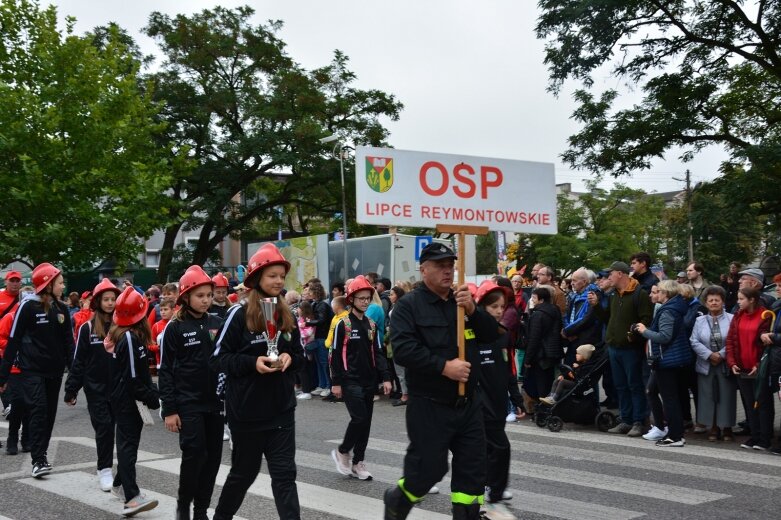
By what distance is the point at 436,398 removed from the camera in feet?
16.8

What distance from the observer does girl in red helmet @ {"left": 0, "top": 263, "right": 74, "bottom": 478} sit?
27.9 feet

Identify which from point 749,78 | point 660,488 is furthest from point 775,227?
point 660,488

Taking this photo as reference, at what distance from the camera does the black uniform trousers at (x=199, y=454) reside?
5.79 metres

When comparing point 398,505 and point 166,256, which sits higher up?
point 166,256

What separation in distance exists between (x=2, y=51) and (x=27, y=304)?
69.8 feet

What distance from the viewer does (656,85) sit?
20484 mm

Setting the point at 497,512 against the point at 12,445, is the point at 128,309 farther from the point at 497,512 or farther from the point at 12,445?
the point at 12,445

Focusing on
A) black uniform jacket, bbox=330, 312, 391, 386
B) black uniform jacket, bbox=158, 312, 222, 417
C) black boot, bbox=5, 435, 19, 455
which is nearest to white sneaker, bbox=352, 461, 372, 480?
black uniform jacket, bbox=330, 312, 391, 386

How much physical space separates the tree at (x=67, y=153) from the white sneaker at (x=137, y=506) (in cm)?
2006

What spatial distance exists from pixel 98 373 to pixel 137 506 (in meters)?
1.76

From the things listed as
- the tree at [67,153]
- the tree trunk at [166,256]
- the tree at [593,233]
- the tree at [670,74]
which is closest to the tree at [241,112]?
the tree trunk at [166,256]

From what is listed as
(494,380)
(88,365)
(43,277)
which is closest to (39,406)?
(88,365)

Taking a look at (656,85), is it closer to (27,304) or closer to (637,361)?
(637,361)

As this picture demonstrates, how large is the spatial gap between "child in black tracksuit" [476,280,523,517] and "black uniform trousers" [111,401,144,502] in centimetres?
279
